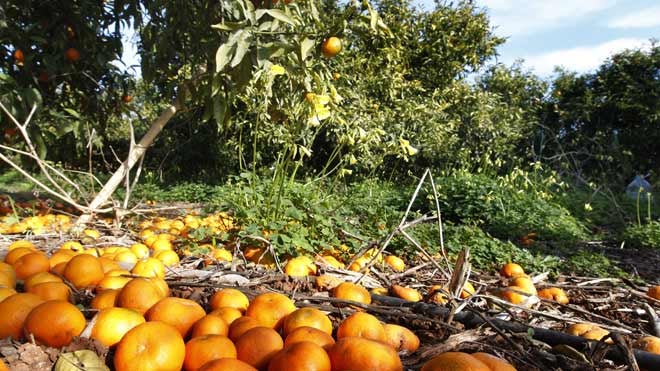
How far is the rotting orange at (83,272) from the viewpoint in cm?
148

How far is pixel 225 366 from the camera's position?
2.81 ft

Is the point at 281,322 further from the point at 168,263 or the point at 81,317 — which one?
the point at 168,263

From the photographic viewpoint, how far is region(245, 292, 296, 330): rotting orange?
121cm

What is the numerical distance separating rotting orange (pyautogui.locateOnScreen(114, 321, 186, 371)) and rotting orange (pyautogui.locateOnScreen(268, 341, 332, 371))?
0.69 ft

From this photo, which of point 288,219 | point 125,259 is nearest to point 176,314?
point 125,259

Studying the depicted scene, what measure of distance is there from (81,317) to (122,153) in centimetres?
1104

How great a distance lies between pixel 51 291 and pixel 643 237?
510cm

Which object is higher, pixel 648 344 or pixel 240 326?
pixel 240 326

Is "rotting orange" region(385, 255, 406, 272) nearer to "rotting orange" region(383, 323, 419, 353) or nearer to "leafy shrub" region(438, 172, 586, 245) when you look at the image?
"rotting orange" region(383, 323, 419, 353)

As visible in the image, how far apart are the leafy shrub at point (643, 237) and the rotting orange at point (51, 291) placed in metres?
4.95

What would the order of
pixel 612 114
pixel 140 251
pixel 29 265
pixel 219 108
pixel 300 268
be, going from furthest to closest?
pixel 612 114, pixel 219 108, pixel 140 251, pixel 300 268, pixel 29 265

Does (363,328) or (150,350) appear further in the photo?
(363,328)

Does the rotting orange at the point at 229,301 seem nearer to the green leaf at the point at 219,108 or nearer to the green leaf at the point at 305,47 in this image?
the green leaf at the point at 305,47

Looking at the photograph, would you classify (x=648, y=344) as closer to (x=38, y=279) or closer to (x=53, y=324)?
(x=53, y=324)
